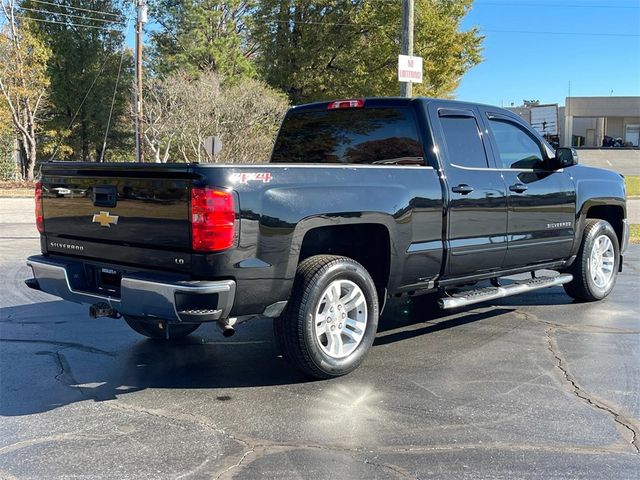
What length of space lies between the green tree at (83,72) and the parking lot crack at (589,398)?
116 ft

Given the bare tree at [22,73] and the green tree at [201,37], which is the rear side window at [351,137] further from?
the green tree at [201,37]

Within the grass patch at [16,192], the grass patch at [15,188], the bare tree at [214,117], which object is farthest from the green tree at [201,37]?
the grass patch at [16,192]

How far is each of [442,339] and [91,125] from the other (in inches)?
1489

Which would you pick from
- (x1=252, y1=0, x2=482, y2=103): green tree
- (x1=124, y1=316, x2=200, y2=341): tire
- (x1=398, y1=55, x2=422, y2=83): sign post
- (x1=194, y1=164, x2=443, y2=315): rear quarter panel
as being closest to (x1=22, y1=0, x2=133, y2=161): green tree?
(x1=252, y1=0, x2=482, y2=103): green tree

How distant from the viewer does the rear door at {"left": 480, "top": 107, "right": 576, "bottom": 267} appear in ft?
20.2

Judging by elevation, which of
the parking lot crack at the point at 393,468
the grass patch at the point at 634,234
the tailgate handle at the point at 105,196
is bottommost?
the parking lot crack at the point at 393,468

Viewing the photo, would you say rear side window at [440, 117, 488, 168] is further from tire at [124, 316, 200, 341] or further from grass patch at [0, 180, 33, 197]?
grass patch at [0, 180, 33, 197]

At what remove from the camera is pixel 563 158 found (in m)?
6.53

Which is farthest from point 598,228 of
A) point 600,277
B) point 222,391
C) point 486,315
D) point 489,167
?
point 222,391

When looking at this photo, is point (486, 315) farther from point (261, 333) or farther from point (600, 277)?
point (261, 333)

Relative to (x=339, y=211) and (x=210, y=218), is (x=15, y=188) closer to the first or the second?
(x=339, y=211)

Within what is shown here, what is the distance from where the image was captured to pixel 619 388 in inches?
186

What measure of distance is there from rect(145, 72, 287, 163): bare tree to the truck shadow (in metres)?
24.1

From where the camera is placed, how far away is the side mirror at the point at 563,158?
652cm
